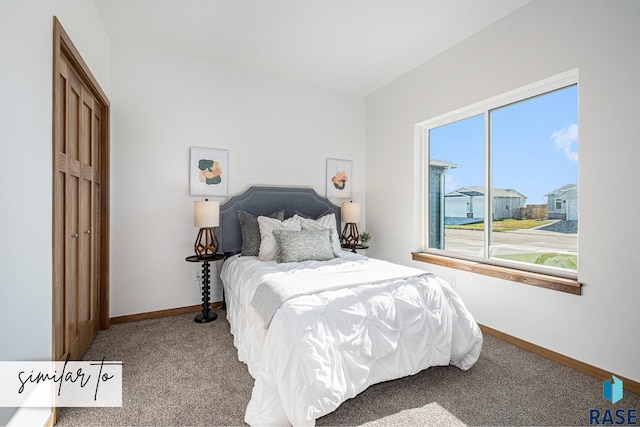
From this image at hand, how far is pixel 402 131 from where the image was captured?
376cm

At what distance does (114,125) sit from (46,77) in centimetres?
162

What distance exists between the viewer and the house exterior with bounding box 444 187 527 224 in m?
2.76

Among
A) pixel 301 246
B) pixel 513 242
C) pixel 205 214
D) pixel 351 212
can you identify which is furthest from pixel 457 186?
pixel 205 214

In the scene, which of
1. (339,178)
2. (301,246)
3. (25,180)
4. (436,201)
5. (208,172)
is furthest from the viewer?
(339,178)

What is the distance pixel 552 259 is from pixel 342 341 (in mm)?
2017

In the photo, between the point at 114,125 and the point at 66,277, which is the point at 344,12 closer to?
the point at 114,125

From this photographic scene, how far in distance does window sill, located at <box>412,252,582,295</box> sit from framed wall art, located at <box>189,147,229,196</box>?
246cm

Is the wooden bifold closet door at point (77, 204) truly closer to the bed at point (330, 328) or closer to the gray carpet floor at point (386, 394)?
the gray carpet floor at point (386, 394)

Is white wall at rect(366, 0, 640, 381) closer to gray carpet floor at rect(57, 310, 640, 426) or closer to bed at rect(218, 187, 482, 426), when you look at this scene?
gray carpet floor at rect(57, 310, 640, 426)

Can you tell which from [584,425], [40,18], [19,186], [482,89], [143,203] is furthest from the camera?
[143,203]

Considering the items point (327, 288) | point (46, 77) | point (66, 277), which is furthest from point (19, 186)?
point (327, 288)

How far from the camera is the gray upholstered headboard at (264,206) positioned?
3406mm

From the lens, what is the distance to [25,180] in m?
1.34

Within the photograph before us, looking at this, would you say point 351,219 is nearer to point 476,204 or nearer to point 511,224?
point 476,204
